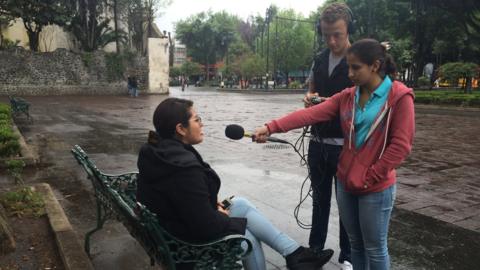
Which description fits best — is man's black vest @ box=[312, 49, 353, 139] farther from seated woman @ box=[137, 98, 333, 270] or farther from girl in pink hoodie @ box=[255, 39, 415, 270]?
seated woman @ box=[137, 98, 333, 270]

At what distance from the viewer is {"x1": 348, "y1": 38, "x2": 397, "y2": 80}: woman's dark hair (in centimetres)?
250

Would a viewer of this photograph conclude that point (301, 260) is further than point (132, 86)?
No

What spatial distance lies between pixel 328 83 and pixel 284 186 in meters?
3.11

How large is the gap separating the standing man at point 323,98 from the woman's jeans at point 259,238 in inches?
31.5

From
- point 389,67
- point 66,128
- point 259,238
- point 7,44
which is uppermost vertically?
point 7,44

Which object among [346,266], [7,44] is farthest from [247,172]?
[7,44]

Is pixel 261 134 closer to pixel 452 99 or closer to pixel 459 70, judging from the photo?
pixel 452 99

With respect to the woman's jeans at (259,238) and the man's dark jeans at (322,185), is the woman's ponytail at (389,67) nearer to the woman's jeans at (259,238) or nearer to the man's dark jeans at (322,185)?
the man's dark jeans at (322,185)

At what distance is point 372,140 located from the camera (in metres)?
2.57

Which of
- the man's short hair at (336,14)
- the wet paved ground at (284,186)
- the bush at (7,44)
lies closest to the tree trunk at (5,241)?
the wet paved ground at (284,186)

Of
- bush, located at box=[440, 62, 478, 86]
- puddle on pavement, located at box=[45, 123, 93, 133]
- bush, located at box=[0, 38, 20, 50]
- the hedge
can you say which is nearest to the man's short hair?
puddle on pavement, located at box=[45, 123, 93, 133]

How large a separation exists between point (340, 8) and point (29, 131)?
34.1 ft

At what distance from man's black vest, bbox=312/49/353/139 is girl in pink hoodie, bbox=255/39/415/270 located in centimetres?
53

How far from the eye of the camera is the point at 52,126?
42.3ft
